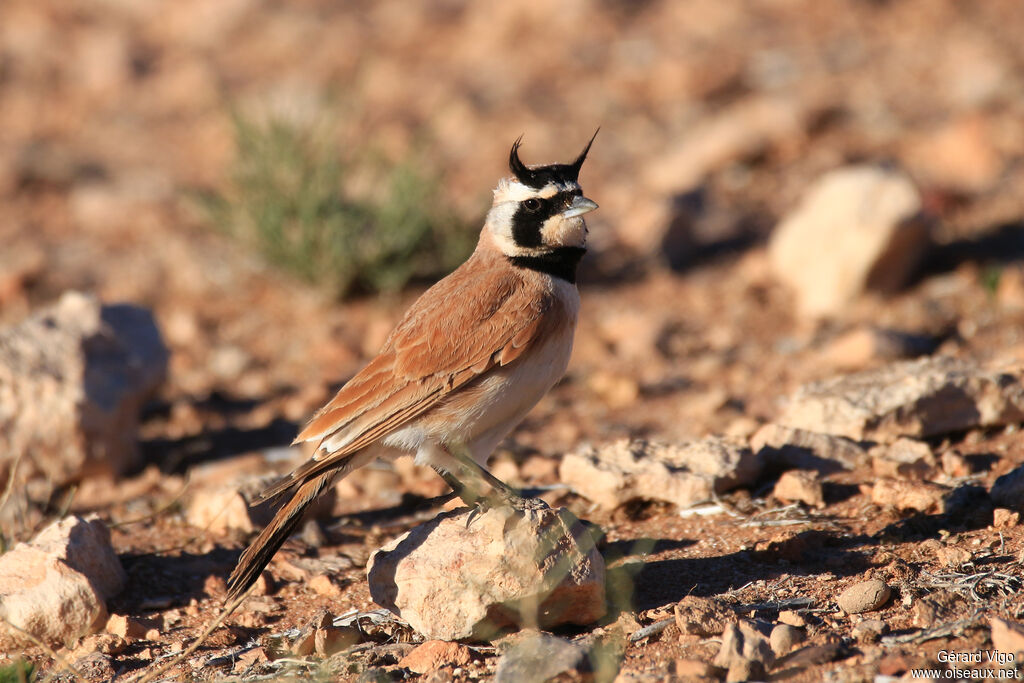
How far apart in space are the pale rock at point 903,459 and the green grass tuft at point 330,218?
4291mm

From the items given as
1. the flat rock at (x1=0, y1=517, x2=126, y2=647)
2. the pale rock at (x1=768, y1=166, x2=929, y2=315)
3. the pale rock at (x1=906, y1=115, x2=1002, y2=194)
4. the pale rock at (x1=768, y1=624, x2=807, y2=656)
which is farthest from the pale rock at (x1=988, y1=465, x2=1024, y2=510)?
the pale rock at (x1=906, y1=115, x2=1002, y2=194)

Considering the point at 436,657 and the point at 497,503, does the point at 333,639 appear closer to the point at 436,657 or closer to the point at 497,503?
the point at 436,657

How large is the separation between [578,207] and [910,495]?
196cm

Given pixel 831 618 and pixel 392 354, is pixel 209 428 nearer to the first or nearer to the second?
pixel 392 354

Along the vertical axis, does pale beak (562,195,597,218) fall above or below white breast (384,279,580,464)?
above

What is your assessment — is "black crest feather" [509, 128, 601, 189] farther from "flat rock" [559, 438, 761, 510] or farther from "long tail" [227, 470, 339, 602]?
"long tail" [227, 470, 339, 602]

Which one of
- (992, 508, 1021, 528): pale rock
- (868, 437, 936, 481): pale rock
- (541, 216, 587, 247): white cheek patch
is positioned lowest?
(992, 508, 1021, 528): pale rock

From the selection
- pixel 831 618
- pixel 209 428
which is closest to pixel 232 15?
pixel 209 428

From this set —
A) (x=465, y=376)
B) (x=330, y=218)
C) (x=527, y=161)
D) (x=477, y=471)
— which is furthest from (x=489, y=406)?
(x=527, y=161)

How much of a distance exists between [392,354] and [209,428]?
9.36 feet

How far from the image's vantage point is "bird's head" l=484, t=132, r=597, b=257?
514 centimetres

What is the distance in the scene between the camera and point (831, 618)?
417 cm

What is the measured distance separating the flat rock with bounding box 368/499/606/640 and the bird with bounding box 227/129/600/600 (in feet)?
0.68

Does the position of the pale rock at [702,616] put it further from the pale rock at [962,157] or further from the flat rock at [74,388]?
the pale rock at [962,157]
